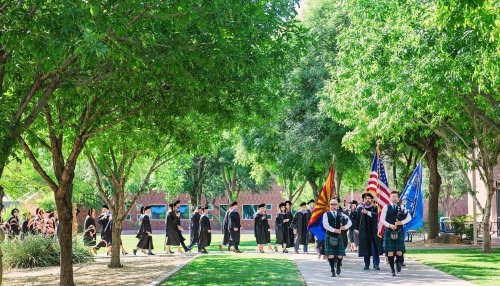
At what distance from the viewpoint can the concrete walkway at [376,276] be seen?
15.6 meters

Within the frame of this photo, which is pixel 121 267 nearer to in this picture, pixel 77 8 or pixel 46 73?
pixel 46 73

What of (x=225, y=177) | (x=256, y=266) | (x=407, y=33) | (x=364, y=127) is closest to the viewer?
(x=407, y=33)

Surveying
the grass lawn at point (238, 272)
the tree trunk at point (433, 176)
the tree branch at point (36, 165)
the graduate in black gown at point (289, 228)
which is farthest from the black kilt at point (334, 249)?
the tree trunk at point (433, 176)

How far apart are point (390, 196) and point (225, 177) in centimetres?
3355

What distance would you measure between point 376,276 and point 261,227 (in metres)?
12.2

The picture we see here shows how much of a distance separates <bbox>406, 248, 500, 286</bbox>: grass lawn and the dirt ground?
23.8ft

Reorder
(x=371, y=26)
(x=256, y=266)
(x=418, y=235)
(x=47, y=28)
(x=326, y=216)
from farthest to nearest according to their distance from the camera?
(x=418, y=235)
(x=256, y=266)
(x=371, y=26)
(x=326, y=216)
(x=47, y=28)

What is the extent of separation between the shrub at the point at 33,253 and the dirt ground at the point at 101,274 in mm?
689

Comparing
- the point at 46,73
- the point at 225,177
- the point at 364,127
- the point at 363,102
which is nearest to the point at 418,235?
the point at 225,177

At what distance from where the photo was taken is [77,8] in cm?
855

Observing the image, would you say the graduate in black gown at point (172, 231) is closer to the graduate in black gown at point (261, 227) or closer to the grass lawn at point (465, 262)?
the graduate in black gown at point (261, 227)

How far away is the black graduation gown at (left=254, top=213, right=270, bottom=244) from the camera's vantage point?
29.0m

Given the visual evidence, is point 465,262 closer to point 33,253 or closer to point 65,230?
point 65,230

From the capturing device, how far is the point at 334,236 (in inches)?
707
